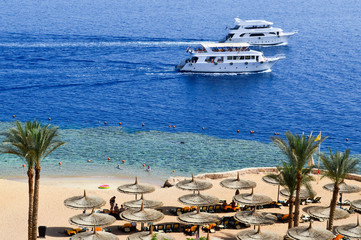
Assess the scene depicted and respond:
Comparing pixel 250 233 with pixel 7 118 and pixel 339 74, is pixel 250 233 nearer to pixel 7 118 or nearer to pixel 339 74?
pixel 7 118

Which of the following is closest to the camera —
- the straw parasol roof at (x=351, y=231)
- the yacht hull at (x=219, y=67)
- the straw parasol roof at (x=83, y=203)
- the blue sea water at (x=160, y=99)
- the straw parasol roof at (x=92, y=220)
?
the straw parasol roof at (x=351, y=231)

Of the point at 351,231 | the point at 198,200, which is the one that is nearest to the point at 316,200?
the point at 351,231

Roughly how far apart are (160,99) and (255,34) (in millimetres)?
52565

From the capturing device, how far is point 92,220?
1547 inches

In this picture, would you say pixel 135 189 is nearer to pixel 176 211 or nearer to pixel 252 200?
pixel 176 211

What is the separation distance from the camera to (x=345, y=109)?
90.9 metres

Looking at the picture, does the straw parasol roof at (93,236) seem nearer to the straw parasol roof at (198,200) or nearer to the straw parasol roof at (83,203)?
the straw parasol roof at (83,203)

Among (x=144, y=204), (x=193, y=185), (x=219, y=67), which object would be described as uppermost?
(x=219, y=67)

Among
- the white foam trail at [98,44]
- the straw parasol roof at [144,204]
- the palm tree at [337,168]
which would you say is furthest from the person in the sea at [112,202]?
the white foam trail at [98,44]

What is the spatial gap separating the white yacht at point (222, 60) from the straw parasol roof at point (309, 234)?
73.9 metres

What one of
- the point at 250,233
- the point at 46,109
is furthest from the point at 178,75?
the point at 250,233

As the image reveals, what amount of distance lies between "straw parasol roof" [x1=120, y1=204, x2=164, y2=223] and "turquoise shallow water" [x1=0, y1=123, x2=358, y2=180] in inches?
761

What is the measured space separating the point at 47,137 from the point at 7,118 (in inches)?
1895

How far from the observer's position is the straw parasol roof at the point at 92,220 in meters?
39.1
